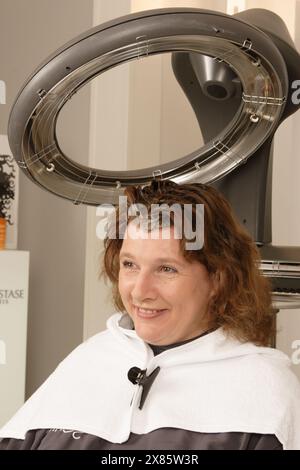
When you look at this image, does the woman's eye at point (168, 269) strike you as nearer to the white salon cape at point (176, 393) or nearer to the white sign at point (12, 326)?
the white salon cape at point (176, 393)

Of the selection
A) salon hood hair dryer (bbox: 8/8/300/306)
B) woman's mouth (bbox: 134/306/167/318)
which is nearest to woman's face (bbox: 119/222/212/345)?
woman's mouth (bbox: 134/306/167/318)

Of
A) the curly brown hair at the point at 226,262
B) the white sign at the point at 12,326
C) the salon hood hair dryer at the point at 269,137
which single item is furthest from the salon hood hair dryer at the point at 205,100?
the white sign at the point at 12,326

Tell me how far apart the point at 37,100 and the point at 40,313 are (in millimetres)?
1537

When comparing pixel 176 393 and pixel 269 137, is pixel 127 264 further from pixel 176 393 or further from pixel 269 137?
pixel 269 137

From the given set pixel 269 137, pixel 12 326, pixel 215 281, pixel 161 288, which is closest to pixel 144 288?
pixel 161 288

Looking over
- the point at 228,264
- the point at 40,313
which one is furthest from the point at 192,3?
the point at 228,264

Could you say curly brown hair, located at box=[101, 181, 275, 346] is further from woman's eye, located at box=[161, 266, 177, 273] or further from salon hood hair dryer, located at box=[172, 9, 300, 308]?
salon hood hair dryer, located at box=[172, 9, 300, 308]

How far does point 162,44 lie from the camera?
1.37 meters

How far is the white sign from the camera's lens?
2.54m

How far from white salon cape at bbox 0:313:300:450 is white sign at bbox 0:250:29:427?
3.73 ft

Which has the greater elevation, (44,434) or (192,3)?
(192,3)

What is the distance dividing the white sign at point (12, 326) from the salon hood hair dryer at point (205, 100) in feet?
3.17

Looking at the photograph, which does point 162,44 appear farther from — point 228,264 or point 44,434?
point 44,434

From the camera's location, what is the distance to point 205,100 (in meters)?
1.71
